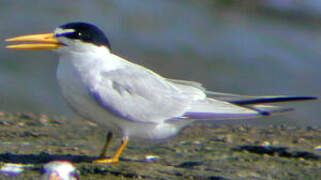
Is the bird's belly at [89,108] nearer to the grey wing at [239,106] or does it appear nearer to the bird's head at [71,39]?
the bird's head at [71,39]

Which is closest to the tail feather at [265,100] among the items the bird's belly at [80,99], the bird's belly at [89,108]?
the bird's belly at [89,108]

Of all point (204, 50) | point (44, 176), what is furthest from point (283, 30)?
point (44, 176)

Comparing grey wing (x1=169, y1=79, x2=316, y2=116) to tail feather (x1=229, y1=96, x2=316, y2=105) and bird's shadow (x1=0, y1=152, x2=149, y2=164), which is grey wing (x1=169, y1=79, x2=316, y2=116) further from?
bird's shadow (x1=0, y1=152, x2=149, y2=164)

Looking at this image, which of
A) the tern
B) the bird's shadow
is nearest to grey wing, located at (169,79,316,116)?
the tern

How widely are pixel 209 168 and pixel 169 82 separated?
33.7 inches

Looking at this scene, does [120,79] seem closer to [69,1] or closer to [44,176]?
[44,176]

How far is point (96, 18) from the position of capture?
49.3ft

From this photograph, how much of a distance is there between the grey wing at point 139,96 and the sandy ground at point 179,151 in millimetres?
339

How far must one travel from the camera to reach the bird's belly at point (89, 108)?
6031 millimetres

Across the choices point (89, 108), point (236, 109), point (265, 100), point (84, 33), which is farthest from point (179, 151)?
point (84, 33)

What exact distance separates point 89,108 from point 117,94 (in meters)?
0.24

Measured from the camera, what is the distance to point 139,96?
6305mm

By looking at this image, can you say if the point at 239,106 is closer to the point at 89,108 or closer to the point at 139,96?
→ the point at 139,96

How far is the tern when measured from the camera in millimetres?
6070
